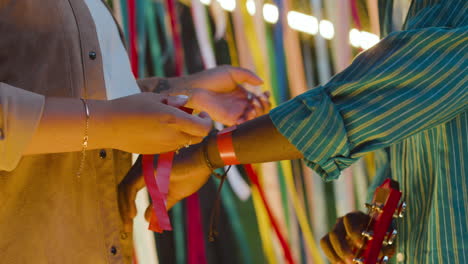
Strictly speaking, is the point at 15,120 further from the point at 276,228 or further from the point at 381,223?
the point at 276,228

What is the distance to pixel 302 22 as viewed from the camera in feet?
5.87

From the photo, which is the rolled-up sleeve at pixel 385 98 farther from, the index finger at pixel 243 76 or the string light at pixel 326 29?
the string light at pixel 326 29

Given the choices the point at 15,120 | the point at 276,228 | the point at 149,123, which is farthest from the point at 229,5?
the point at 15,120

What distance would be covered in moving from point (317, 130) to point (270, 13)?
1026 mm

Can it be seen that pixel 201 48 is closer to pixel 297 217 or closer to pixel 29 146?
pixel 297 217

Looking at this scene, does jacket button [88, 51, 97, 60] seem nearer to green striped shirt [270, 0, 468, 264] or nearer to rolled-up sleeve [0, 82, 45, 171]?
rolled-up sleeve [0, 82, 45, 171]

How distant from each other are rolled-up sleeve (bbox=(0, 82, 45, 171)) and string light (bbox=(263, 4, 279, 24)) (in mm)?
1116

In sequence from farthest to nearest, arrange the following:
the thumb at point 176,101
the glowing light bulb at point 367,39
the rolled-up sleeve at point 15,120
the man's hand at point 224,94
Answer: the glowing light bulb at point 367,39, the man's hand at point 224,94, the thumb at point 176,101, the rolled-up sleeve at point 15,120

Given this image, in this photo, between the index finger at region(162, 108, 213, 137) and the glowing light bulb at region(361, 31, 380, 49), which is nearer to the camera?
the index finger at region(162, 108, 213, 137)

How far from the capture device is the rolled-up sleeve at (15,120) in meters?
0.78

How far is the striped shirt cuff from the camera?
2.78 ft

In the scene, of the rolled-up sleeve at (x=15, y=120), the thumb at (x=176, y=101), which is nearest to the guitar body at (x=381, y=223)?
the thumb at (x=176, y=101)

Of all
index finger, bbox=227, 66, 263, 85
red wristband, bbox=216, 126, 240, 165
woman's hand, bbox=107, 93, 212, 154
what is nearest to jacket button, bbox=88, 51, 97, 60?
woman's hand, bbox=107, 93, 212, 154

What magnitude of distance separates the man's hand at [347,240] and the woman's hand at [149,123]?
0.41 meters
